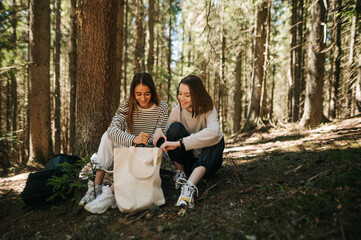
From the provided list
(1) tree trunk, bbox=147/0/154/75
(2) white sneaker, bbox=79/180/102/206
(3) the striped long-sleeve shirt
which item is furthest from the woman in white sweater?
(1) tree trunk, bbox=147/0/154/75

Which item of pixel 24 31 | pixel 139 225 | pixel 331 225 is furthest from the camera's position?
pixel 24 31

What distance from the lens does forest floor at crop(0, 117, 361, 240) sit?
155 cm

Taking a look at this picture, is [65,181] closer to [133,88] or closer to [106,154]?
[106,154]

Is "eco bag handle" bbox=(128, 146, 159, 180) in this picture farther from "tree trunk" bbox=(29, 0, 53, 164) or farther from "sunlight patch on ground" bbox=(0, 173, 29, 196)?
"tree trunk" bbox=(29, 0, 53, 164)

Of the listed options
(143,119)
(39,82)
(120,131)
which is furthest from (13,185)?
(143,119)

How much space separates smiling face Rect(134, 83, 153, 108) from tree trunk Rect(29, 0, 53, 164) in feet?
14.9

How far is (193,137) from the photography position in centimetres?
247

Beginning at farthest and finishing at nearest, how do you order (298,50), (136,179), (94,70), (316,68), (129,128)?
(298,50), (316,68), (94,70), (129,128), (136,179)

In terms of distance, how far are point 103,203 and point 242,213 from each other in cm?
153

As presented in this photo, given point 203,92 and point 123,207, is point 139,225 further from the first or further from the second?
point 203,92

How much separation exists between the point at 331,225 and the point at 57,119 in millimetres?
10998

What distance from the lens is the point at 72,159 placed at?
3100mm

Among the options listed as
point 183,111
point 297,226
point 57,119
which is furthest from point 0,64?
point 297,226

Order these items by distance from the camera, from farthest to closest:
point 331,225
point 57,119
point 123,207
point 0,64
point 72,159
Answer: point 57,119
point 0,64
point 72,159
point 123,207
point 331,225
